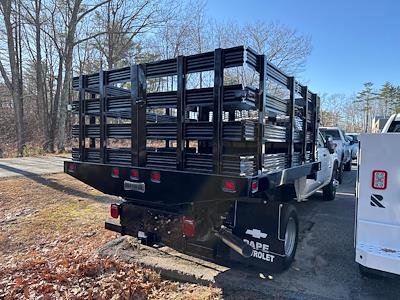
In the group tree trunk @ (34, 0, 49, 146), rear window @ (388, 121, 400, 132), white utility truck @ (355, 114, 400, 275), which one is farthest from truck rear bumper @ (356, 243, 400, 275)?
tree trunk @ (34, 0, 49, 146)

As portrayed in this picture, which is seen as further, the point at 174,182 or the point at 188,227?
the point at 188,227

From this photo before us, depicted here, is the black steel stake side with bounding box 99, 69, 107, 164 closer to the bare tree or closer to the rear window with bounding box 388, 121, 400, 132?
the rear window with bounding box 388, 121, 400, 132

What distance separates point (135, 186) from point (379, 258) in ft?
8.29

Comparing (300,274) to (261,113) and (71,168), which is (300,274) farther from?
(71,168)

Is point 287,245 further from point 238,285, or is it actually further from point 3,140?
point 3,140

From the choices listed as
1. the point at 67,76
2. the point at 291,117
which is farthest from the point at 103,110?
the point at 67,76

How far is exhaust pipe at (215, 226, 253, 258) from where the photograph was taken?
3307 millimetres

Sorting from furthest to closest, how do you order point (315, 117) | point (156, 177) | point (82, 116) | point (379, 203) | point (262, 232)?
A: point (315, 117), point (82, 116), point (262, 232), point (156, 177), point (379, 203)

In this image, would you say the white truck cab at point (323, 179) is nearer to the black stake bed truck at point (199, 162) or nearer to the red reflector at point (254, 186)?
the black stake bed truck at point (199, 162)

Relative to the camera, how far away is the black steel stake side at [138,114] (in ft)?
11.3

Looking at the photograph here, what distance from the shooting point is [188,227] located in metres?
3.37

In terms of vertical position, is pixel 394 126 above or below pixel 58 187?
above

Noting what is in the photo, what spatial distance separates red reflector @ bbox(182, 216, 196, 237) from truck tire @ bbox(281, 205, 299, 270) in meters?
1.02

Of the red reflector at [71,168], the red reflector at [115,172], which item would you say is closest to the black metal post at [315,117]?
the red reflector at [115,172]
